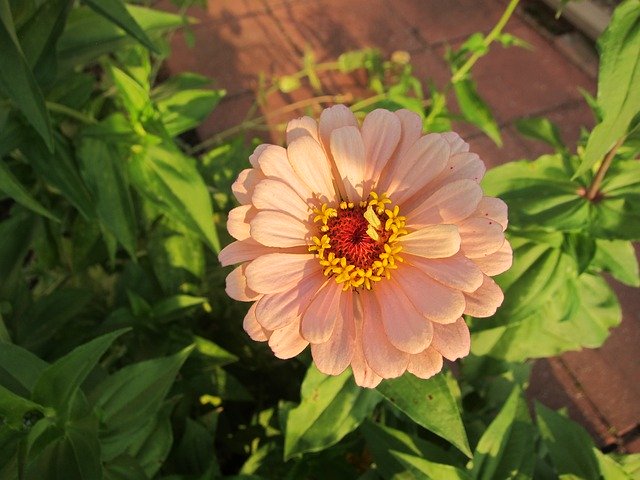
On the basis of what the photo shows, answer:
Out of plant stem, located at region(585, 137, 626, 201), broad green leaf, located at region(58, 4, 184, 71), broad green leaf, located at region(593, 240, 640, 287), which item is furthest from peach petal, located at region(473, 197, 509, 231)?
broad green leaf, located at region(58, 4, 184, 71)

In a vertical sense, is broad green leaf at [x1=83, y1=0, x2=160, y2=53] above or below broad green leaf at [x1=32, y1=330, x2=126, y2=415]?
above

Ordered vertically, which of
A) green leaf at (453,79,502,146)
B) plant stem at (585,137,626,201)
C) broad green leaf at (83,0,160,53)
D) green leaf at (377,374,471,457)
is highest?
green leaf at (453,79,502,146)

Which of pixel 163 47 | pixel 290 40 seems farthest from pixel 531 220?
pixel 290 40

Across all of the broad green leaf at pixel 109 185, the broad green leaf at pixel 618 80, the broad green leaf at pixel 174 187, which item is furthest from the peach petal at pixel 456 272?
the broad green leaf at pixel 109 185

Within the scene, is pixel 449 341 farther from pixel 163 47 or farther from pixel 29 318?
pixel 163 47

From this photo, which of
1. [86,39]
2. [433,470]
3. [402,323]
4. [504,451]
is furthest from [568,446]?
[86,39]

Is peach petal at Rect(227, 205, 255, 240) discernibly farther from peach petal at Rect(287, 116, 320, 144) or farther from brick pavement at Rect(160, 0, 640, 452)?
brick pavement at Rect(160, 0, 640, 452)
